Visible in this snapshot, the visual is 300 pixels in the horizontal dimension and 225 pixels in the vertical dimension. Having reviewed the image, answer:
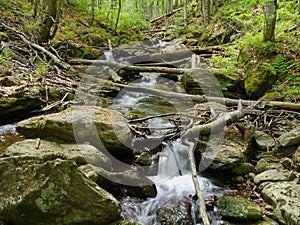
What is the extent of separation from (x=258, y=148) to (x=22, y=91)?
5447 millimetres

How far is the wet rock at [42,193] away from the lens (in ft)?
8.68

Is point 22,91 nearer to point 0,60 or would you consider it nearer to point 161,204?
point 0,60

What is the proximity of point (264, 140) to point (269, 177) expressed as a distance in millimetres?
1305

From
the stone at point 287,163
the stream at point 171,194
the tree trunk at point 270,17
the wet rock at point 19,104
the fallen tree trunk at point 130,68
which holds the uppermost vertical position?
the tree trunk at point 270,17

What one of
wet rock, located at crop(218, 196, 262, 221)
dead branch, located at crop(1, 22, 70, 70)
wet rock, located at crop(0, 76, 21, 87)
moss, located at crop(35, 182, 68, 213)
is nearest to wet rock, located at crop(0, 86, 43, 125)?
wet rock, located at crop(0, 76, 21, 87)

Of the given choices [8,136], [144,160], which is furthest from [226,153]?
[8,136]

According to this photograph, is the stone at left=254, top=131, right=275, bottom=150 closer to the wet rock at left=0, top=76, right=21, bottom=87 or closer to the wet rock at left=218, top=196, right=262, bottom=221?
the wet rock at left=218, top=196, right=262, bottom=221

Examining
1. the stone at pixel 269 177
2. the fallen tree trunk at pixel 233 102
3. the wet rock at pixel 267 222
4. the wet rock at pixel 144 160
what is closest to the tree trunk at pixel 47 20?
the fallen tree trunk at pixel 233 102

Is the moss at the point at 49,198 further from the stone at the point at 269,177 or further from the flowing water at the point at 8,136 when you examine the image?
the stone at the point at 269,177

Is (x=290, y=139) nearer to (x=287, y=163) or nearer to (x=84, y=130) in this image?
(x=287, y=163)

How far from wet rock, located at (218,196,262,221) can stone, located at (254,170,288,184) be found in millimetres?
691

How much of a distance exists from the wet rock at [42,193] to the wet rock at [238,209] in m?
2.07

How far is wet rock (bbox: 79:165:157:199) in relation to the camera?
12.6ft

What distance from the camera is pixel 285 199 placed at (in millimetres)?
3693
